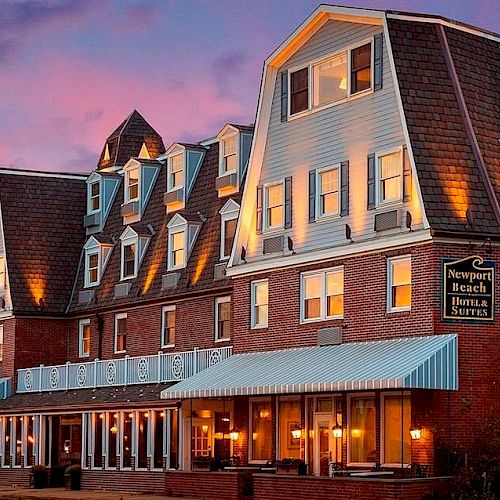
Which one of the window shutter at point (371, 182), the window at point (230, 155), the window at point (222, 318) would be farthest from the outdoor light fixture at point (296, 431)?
the window at point (230, 155)

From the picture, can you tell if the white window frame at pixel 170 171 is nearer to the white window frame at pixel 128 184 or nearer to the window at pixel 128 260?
the white window frame at pixel 128 184

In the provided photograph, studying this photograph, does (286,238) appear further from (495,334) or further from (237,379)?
(495,334)

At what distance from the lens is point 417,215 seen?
37.8 metres

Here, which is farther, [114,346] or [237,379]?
[114,346]

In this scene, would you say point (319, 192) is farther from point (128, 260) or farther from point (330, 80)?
point (128, 260)

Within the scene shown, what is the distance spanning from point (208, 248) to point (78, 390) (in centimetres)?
844

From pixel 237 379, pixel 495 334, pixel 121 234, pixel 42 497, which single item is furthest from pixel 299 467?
pixel 121 234

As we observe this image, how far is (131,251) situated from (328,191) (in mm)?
14792

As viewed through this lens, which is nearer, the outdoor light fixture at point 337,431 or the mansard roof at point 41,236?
the outdoor light fixture at point 337,431

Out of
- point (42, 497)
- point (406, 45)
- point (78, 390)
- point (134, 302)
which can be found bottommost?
point (42, 497)

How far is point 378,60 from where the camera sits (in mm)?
39750

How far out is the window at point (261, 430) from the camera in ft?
141

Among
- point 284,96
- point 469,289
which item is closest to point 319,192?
point 284,96

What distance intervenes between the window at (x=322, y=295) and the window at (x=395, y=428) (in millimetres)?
3562
